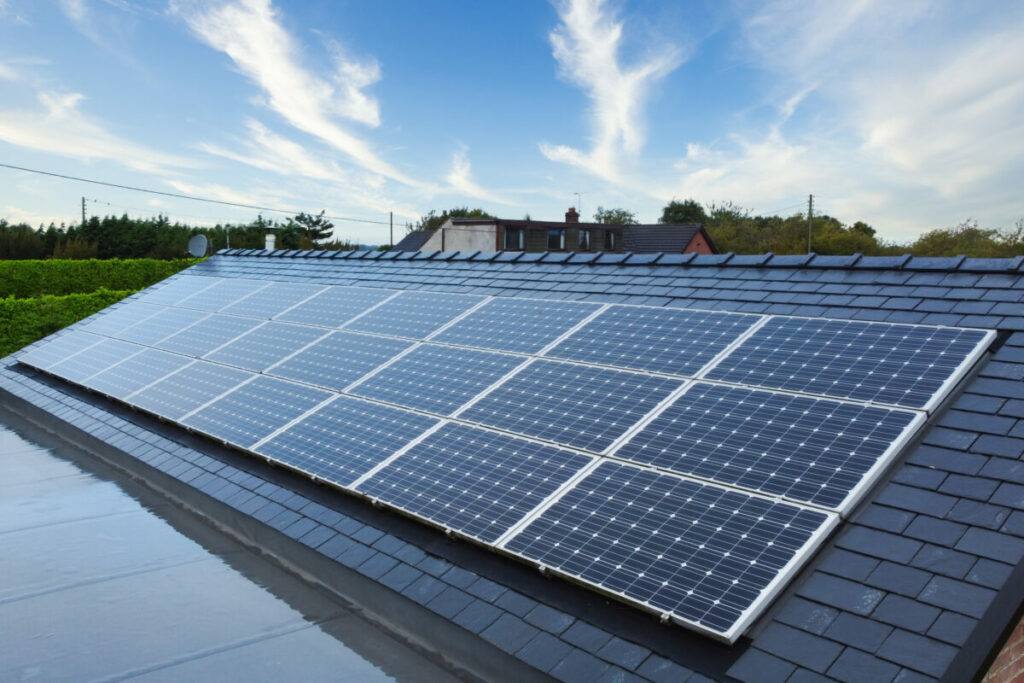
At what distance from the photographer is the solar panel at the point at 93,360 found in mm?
14070

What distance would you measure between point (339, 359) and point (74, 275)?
106 ft

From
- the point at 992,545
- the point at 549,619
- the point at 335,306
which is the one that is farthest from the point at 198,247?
the point at 992,545

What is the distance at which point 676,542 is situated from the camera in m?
5.30

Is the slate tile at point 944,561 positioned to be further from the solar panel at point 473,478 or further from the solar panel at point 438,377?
the solar panel at point 438,377

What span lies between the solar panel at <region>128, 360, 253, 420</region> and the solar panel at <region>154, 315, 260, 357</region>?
81cm

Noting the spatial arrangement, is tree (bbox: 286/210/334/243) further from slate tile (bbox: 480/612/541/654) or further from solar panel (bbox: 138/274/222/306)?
slate tile (bbox: 480/612/541/654)

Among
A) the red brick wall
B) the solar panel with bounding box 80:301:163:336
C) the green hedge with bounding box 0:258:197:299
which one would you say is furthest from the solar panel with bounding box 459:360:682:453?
the green hedge with bounding box 0:258:197:299

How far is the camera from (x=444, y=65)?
3738 centimetres

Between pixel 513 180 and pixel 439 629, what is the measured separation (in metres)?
55.3

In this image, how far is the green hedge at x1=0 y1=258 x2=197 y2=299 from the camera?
1334 inches

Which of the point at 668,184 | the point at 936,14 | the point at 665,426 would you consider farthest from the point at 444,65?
the point at 668,184

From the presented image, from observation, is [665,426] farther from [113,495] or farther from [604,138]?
[604,138]

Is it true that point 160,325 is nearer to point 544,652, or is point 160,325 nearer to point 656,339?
point 656,339

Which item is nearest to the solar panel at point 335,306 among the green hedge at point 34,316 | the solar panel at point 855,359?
the solar panel at point 855,359
